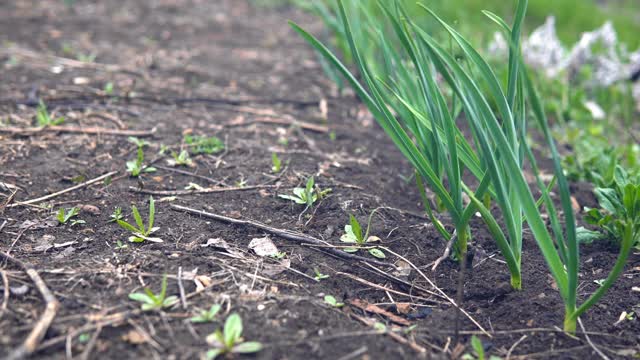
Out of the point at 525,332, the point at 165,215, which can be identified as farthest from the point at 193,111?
the point at 525,332

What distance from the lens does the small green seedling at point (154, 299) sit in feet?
4.36

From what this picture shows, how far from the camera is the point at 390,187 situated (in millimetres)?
2152

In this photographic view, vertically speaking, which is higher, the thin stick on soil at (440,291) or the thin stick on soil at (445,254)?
the thin stick on soil at (445,254)

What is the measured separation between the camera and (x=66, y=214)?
180 centimetres

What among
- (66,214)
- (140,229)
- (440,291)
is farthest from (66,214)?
(440,291)

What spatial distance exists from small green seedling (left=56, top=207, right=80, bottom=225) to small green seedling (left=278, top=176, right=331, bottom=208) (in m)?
0.61

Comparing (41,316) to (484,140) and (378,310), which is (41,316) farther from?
(484,140)

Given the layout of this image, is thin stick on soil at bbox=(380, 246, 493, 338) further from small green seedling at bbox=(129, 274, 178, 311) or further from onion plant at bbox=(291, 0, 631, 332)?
small green seedling at bbox=(129, 274, 178, 311)

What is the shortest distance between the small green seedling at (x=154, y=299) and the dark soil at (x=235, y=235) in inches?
0.8

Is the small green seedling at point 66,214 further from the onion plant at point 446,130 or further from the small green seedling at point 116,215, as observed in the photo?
the onion plant at point 446,130

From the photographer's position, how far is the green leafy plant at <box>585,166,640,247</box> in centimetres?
164

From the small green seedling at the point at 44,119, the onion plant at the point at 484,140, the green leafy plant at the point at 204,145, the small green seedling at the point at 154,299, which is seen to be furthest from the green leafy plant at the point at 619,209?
the small green seedling at the point at 44,119

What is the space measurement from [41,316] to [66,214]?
0.56 meters

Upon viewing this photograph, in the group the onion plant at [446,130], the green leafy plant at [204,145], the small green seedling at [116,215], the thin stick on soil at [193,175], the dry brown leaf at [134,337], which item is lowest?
the dry brown leaf at [134,337]
